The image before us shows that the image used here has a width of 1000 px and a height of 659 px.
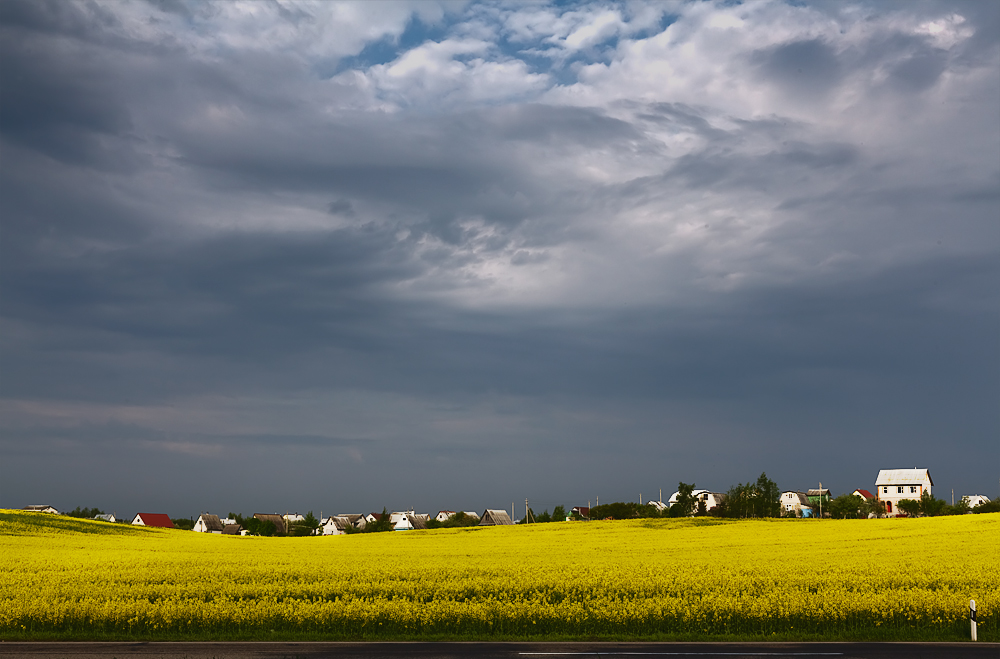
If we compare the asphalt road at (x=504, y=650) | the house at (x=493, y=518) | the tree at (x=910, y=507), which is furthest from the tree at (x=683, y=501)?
the asphalt road at (x=504, y=650)

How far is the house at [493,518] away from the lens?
187075 mm

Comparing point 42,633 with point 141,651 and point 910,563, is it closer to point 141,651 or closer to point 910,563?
point 141,651

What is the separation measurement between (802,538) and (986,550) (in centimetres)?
1897

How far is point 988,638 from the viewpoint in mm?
Result: 22453

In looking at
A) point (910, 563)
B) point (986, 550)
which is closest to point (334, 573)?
point (910, 563)

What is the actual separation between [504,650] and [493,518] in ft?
563

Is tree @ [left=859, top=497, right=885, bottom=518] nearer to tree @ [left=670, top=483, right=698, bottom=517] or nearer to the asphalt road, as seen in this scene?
tree @ [left=670, top=483, right=698, bottom=517]

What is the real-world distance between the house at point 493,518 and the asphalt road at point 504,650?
165m

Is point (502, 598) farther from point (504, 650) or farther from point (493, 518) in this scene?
point (493, 518)

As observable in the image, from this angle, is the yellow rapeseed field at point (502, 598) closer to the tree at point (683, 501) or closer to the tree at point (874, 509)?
the tree at point (683, 501)

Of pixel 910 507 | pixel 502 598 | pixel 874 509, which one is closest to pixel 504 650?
pixel 502 598

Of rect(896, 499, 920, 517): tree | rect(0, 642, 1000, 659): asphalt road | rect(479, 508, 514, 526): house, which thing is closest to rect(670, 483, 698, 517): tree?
rect(896, 499, 920, 517): tree

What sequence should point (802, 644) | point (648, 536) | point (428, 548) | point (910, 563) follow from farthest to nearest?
1. point (648, 536)
2. point (428, 548)
3. point (910, 563)
4. point (802, 644)

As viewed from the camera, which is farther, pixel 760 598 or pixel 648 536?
pixel 648 536
